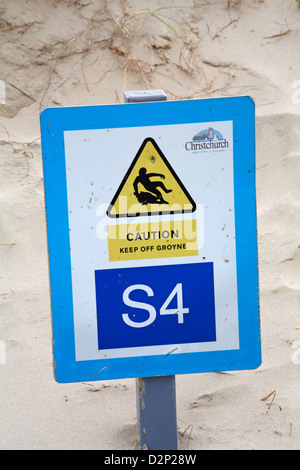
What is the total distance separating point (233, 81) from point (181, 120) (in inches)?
82.4

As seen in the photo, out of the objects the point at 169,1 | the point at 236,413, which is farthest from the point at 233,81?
the point at 236,413

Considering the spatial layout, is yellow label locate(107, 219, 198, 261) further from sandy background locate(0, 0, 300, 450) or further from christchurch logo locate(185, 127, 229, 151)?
sandy background locate(0, 0, 300, 450)

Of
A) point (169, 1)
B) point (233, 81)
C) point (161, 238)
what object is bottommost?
point (161, 238)

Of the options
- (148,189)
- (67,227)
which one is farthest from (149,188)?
(67,227)

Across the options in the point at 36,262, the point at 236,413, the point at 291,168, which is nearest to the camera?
the point at 236,413

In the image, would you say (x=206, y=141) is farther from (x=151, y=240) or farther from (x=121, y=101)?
(x=121, y=101)

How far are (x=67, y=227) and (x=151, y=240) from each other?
0.71 ft

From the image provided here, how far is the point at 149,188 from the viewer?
1521mm

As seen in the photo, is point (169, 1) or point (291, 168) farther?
point (169, 1)

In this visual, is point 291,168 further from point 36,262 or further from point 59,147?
point 59,147

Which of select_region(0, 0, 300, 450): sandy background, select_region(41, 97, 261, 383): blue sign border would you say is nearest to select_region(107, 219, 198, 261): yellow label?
select_region(41, 97, 261, 383): blue sign border

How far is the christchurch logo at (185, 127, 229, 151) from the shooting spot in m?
1.55

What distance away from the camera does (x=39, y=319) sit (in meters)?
2.76

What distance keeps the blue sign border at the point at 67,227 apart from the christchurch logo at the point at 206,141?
0.11ft
